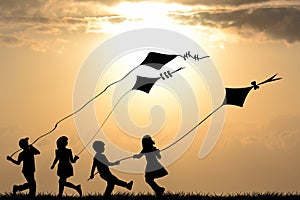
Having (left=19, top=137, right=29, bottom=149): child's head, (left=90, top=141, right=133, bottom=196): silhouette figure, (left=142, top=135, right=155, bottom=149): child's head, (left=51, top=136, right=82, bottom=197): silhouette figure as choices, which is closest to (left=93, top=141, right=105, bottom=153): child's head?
(left=90, top=141, right=133, bottom=196): silhouette figure

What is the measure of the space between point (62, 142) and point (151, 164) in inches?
119

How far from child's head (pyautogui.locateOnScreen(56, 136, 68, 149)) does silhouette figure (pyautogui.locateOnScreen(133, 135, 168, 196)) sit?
2358 mm

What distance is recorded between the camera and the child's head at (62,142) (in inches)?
796

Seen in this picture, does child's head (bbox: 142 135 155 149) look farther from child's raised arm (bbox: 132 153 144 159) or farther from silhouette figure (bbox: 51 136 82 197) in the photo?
silhouette figure (bbox: 51 136 82 197)

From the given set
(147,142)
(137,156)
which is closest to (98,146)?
(137,156)

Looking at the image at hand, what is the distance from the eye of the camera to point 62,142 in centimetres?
2028

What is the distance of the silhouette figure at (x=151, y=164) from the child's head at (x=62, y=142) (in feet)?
7.74

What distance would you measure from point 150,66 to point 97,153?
3.67 m

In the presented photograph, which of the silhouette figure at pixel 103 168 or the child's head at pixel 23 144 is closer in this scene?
the silhouette figure at pixel 103 168

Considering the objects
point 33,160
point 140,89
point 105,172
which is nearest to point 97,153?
point 105,172

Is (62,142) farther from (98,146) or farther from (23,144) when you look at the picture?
(23,144)

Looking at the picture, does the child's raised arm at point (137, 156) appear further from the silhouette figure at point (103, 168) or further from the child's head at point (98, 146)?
the child's head at point (98, 146)

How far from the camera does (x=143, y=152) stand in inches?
797

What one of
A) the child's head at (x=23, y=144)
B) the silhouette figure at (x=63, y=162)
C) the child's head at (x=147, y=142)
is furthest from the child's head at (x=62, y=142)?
the child's head at (x=147, y=142)
